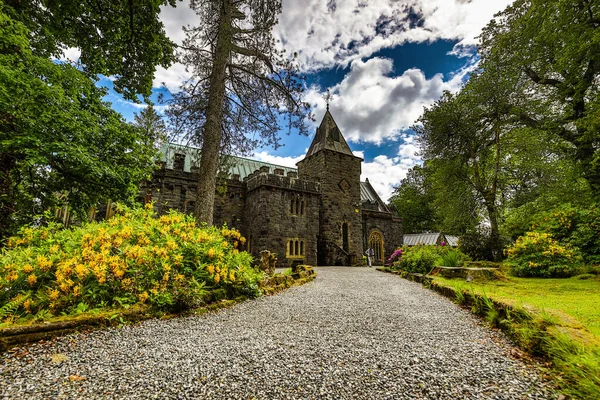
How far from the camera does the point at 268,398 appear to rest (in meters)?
1.76

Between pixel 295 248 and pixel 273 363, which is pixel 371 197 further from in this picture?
pixel 273 363

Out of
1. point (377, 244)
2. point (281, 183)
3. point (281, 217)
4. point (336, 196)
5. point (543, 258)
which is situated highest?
point (281, 183)

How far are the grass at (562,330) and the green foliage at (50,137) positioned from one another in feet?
23.2

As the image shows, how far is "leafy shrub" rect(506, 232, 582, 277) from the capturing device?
23.0 feet

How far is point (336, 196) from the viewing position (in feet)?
66.9

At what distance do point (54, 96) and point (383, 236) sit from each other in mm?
23836

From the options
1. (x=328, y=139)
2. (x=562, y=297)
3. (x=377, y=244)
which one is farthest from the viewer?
(x=377, y=244)

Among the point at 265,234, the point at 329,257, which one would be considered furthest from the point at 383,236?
the point at 265,234

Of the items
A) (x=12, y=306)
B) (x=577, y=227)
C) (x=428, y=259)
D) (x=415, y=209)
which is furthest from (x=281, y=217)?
(x=415, y=209)

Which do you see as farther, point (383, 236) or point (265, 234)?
point (383, 236)

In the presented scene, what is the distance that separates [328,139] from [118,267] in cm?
1997

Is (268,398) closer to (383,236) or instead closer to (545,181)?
(545,181)

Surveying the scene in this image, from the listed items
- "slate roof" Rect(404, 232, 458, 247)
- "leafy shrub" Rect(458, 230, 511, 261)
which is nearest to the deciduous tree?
"leafy shrub" Rect(458, 230, 511, 261)

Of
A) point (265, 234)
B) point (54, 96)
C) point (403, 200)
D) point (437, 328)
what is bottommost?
point (437, 328)
